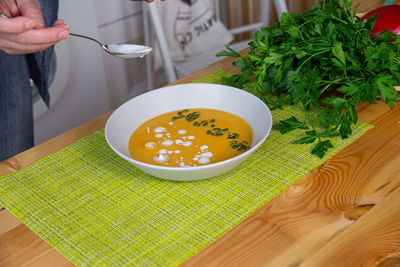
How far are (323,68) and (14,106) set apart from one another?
1.02 meters

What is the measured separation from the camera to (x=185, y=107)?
3.41 feet

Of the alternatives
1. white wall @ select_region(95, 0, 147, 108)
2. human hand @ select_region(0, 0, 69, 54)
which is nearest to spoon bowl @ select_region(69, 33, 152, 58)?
human hand @ select_region(0, 0, 69, 54)

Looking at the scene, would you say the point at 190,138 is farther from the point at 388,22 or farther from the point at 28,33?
the point at 388,22

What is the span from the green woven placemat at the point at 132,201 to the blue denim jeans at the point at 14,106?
637mm

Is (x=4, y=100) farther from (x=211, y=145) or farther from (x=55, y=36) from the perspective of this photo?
(x=211, y=145)

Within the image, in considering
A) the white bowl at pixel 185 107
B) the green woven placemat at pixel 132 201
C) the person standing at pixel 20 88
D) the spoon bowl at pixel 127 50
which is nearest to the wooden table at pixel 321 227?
the green woven placemat at pixel 132 201

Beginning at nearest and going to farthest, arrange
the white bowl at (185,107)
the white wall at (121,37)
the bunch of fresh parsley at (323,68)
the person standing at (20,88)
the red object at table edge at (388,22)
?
1. the white bowl at (185,107)
2. the bunch of fresh parsley at (323,68)
3. the red object at table edge at (388,22)
4. the person standing at (20,88)
5. the white wall at (121,37)

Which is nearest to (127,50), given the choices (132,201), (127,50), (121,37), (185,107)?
(127,50)

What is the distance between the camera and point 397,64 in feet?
3.18

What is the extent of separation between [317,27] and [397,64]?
0.19 metres

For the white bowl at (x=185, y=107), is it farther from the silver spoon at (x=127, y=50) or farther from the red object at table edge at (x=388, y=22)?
the red object at table edge at (x=388, y=22)

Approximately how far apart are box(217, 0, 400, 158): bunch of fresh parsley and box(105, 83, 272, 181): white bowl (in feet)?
0.24

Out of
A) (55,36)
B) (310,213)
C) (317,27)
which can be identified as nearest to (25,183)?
(55,36)

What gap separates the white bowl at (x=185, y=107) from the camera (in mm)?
795
